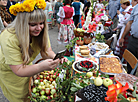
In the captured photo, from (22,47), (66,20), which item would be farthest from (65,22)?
(22,47)

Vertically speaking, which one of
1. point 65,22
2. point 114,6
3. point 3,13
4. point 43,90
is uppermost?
point 114,6

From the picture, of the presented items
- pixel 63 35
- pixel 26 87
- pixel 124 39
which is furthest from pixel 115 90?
pixel 63 35

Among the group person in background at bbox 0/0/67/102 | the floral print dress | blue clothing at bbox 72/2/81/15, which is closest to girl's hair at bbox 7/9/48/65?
person in background at bbox 0/0/67/102

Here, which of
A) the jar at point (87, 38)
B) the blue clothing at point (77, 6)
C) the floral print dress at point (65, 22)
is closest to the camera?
the jar at point (87, 38)

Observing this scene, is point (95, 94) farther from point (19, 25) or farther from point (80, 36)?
point (80, 36)

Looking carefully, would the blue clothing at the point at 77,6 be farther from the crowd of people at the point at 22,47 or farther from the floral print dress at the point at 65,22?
the crowd of people at the point at 22,47

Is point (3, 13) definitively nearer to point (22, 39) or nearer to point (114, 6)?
point (22, 39)

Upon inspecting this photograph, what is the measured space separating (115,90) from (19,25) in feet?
2.90

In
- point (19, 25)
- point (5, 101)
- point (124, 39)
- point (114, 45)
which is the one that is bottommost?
point (5, 101)

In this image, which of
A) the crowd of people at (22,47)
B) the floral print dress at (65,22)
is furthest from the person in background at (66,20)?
the crowd of people at (22,47)

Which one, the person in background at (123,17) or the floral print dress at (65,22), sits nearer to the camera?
the person in background at (123,17)

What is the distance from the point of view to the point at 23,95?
125cm

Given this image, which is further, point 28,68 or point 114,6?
point 114,6

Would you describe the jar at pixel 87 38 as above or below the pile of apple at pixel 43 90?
above
